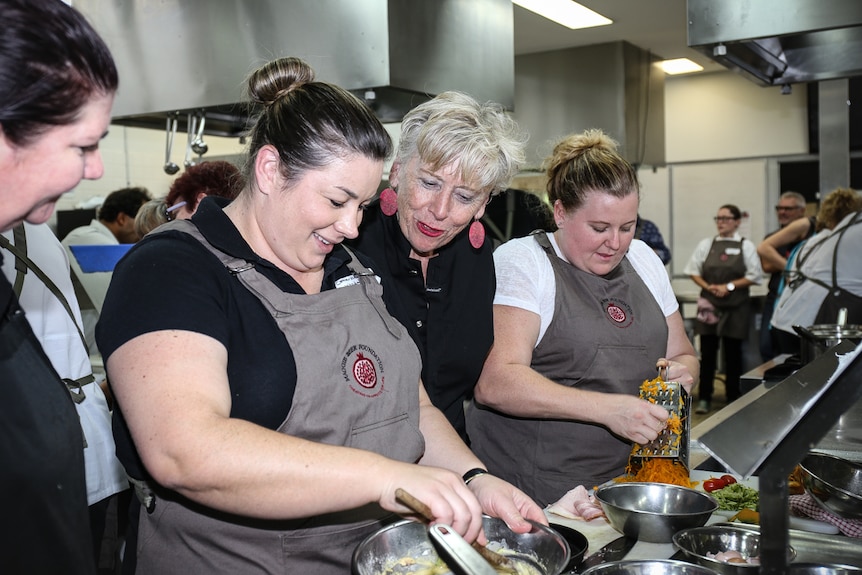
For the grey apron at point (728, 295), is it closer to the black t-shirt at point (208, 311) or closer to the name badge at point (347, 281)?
the name badge at point (347, 281)

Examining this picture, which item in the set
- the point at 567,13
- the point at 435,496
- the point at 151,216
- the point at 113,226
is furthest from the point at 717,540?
the point at 567,13

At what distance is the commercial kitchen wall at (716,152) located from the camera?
8.93 meters

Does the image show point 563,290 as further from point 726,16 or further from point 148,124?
point 148,124

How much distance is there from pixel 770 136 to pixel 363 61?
6.82 m

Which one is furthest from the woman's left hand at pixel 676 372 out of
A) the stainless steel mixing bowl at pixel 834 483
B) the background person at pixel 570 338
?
the stainless steel mixing bowl at pixel 834 483

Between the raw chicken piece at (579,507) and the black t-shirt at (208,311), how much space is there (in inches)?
31.0

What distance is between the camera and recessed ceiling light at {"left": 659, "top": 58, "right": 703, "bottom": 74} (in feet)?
26.7

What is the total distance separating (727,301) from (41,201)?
7.12m

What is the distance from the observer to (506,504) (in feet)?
4.98

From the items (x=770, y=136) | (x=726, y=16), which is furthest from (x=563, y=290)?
(x=770, y=136)

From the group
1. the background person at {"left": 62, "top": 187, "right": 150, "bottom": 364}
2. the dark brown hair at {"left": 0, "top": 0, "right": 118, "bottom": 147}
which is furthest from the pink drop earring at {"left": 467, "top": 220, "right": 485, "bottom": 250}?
the background person at {"left": 62, "top": 187, "right": 150, "bottom": 364}

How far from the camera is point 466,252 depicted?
2.29m

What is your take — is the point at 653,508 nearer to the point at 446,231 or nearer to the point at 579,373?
the point at 579,373

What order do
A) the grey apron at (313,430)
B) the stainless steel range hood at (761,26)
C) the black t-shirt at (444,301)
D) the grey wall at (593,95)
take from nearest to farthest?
the grey apron at (313,430) < the black t-shirt at (444,301) < the stainless steel range hood at (761,26) < the grey wall at (593,95)
